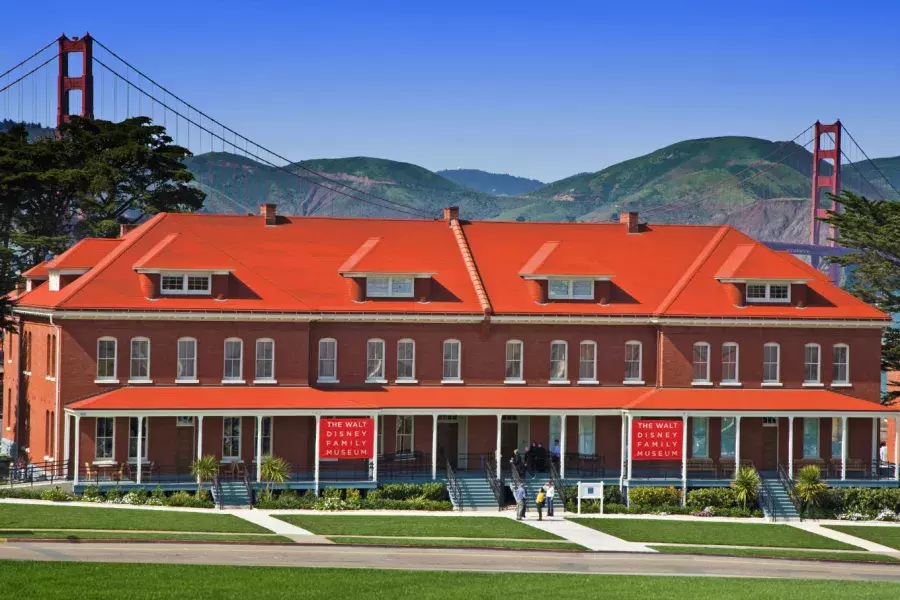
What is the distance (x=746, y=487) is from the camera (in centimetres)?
6475

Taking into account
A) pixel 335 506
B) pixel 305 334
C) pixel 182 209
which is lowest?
pixel 335 506

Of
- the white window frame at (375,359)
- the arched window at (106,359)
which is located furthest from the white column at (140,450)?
the white window frame at (375,359)

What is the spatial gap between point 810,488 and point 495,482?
41.5ft

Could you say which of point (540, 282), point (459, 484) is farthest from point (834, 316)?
point (459, 484)

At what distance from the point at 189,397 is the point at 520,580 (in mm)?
24342

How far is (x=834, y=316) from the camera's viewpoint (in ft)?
232

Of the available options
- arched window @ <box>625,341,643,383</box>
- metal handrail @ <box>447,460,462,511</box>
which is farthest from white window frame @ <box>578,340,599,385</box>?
metal handrail @ <box>447,460,462,511</box>

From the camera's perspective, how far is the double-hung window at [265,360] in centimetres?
6650

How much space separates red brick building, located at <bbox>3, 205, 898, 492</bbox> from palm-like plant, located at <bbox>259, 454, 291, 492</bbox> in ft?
4.68

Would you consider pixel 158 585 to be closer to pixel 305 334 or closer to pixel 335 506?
pixel 335 506

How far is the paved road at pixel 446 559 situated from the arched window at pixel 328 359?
19160 mm

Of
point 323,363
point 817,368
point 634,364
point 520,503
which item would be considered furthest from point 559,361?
point 817,368

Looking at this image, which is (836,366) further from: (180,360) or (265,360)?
(180,360)

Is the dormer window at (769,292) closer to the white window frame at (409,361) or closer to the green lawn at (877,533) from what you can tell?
the green lawn at (877,533)
